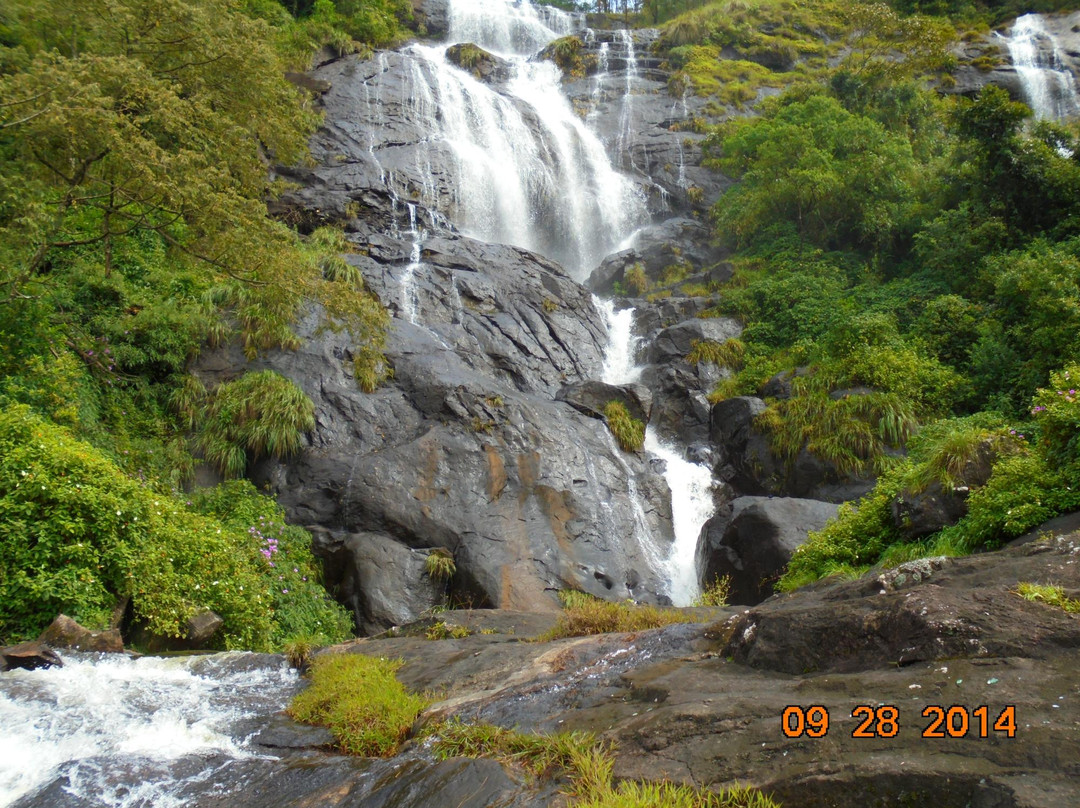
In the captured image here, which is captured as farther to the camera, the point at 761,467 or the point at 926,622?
the point at 761,467

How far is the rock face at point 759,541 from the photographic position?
10344 mm

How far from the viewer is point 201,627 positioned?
24.4 feet

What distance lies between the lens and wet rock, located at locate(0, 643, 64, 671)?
5.78 metres

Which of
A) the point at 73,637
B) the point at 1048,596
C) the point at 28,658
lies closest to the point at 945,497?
the point at 1048,596

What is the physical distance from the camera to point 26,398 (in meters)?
8.99

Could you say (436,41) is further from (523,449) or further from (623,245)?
(523,449)

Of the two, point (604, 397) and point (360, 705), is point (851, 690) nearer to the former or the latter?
point (360, 705)

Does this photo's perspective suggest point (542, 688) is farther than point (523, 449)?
No

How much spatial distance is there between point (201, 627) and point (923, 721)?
6862 mm

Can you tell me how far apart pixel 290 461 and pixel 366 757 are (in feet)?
24.7

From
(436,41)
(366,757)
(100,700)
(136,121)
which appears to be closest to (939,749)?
(366,757)

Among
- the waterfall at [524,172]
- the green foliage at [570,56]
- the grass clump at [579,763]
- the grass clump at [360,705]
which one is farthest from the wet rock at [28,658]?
the green foliage at [570,56]

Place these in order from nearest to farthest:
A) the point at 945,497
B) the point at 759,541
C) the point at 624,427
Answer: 1. the point at 945,497
2. the point at 759,541
3. the point at 624,427

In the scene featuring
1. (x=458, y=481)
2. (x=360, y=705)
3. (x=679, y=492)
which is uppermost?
(x=360, y=705)
